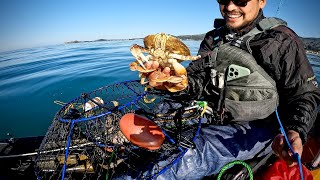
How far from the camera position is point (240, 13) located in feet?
8.52

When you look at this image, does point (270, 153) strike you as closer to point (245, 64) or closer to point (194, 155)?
point (194, 155)

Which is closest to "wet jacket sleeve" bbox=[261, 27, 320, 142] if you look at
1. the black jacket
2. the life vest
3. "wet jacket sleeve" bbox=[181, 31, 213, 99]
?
the black jacket

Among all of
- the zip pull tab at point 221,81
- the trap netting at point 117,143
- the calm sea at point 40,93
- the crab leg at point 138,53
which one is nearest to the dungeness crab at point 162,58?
the crab leg at point 138,53

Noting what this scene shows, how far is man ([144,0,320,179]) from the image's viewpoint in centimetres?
219

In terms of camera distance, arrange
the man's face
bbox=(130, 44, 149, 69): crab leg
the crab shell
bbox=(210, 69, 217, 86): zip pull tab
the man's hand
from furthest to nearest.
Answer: bbox=(210, 69, 217, 86): zip pull tab
the man's face
bbox=(130, 44, 149, 69): crab leg
the crab shell
the man's hand

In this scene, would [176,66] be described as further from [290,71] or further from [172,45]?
[290,71]

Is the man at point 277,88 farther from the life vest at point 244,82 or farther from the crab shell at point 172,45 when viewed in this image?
the crab shell at point 172,45

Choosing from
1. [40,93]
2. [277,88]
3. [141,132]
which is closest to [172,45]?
[141,132]

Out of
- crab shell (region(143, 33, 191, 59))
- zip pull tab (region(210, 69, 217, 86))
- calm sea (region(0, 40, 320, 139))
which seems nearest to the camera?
crab shell (region(143, 33, 191, 59))

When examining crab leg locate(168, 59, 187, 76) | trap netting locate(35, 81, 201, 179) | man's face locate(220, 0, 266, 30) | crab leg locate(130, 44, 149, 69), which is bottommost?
trap netting locate(35, 81, 201, 179)

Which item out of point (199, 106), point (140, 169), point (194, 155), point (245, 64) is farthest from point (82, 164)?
point (245, 64)

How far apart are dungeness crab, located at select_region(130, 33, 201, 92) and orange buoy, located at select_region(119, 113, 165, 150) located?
1.45ft

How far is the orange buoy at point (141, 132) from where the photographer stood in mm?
2010

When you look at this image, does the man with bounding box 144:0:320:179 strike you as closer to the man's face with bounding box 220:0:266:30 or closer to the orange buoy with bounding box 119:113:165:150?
the man's face with bounding box 220:0:266:30
